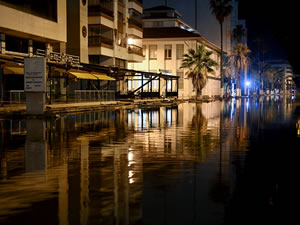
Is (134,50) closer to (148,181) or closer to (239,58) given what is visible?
(239,58)

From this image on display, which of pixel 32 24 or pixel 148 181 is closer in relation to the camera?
pixel 148 181

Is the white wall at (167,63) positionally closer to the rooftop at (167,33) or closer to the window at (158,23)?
the rooftop at (167,33)

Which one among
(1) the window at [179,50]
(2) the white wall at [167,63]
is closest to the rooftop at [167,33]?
(2) the white wall at [167,63]

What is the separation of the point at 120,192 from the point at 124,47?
63.5m

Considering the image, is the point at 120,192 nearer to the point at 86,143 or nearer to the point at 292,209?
the point at 292,209

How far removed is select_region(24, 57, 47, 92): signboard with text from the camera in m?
29.1

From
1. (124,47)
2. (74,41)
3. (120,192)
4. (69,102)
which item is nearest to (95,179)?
(120,192)

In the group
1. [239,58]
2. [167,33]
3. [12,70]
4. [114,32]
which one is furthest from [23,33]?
[239,58]

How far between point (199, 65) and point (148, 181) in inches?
2692

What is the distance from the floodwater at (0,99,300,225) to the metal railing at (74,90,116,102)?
2269 cm

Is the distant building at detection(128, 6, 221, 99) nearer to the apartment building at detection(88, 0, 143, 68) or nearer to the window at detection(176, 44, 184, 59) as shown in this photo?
the window at detection(176, 44, 184, 59)

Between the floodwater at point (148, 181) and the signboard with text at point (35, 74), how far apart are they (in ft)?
40.9

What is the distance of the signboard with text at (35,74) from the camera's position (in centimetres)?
2912

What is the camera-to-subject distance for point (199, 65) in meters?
76.5
